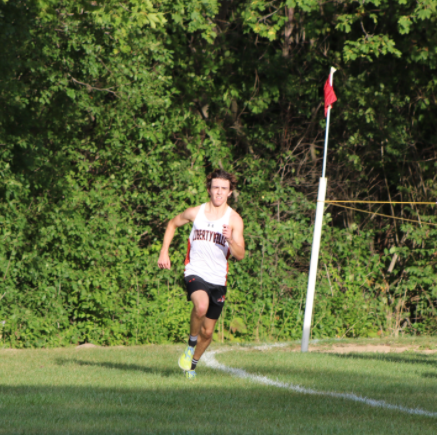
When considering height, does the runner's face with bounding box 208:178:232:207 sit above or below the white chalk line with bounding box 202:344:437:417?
above

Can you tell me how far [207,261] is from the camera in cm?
676

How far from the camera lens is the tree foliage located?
11.9 m

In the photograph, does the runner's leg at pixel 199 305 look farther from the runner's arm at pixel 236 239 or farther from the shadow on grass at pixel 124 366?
the shadow on grass at pixel 124 366

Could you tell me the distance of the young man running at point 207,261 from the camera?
6691 mm

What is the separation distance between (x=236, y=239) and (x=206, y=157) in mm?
8604

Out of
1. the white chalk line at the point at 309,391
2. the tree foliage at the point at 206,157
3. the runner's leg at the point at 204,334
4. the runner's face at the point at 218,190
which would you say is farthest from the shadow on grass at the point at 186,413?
the tree foliage at the point at 206,157

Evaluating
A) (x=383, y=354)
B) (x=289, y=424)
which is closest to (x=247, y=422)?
(x=289, y=424)

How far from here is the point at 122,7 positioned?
1172 centimetres

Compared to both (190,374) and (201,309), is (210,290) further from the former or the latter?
(190,374)

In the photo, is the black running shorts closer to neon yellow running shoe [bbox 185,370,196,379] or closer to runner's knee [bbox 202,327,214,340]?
runner's knee [bbox 202,327,214,340]

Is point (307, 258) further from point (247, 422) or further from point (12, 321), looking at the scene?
point (247, 422)

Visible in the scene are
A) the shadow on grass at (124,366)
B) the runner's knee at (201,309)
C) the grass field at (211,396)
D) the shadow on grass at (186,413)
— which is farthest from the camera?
the shadow on grass at (124,366)

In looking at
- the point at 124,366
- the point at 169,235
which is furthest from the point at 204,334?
the point at 124,366

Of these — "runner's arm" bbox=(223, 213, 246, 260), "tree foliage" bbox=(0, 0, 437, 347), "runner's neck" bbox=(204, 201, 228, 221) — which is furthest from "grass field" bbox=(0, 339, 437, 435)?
"tree foliage" bbox=(0, 0, 437, 347)
